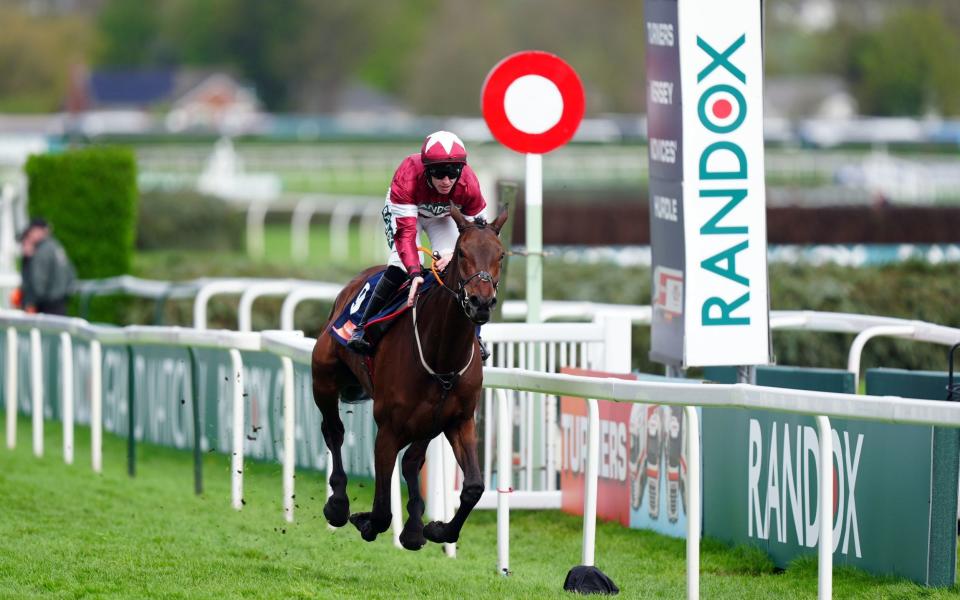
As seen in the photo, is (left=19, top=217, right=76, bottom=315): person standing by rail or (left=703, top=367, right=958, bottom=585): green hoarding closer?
(left=703, top=367, right=958, bottom=585): green hoarding

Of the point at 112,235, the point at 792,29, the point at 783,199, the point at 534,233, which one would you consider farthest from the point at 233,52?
the point at 534,233

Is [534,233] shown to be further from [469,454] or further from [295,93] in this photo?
[295,93]

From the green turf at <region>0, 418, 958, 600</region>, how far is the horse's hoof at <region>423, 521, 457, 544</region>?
149mm

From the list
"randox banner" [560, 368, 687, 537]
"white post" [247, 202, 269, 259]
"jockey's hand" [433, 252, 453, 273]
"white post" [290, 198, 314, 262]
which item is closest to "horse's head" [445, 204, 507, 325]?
"jockey's hand" [433, 252, 453, 273]

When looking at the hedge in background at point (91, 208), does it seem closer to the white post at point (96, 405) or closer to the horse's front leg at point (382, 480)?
the white post at point (96, 405)

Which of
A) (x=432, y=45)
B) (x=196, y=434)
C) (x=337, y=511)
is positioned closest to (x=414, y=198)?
(x=337, y=511)

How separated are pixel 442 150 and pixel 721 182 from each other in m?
1.97

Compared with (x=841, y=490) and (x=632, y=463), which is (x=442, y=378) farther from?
(x=632, y=463)

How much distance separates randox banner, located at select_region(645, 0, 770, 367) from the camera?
706 cm

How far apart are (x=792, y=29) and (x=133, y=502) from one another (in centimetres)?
8550

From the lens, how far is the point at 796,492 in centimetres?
598

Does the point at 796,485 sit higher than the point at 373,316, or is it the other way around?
the point at 373,316

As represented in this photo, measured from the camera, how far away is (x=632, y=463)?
7148mm

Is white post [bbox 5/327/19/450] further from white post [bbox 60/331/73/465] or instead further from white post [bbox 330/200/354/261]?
white post [bbox 330/200/354/261]
